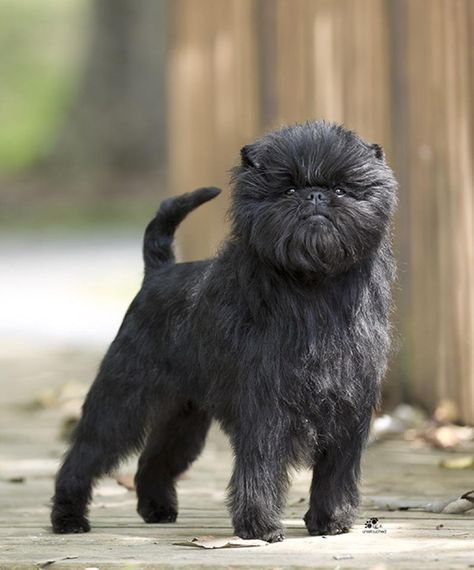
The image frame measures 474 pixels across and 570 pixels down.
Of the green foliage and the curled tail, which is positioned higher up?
the green foliage

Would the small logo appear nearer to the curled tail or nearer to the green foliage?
the curled tail

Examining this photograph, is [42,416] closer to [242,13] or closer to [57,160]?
[242,13]

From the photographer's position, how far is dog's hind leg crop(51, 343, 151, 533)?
192 inches

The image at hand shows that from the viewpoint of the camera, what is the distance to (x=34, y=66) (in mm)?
39156

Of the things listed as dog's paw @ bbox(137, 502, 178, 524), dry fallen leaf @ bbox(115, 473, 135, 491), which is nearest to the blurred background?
dog's paw @ bbox(137, 502, 178, 524)

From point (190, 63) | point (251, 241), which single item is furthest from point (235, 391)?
point (190, 63)

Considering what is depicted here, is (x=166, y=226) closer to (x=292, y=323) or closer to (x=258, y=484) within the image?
(x=292, y=323)

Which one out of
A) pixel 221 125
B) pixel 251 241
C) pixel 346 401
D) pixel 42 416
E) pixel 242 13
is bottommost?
pixel 42 416

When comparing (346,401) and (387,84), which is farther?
(387,84)

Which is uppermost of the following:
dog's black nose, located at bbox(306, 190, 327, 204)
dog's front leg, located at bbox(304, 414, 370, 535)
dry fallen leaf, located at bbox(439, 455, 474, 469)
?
dog's black nose, located at bbox(306, 190, 327, 204)

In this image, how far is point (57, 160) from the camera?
108 ft

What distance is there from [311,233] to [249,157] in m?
0.33

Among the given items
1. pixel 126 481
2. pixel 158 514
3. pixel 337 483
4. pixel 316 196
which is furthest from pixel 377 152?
pixel 126 481

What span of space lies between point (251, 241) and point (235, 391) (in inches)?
20.2
